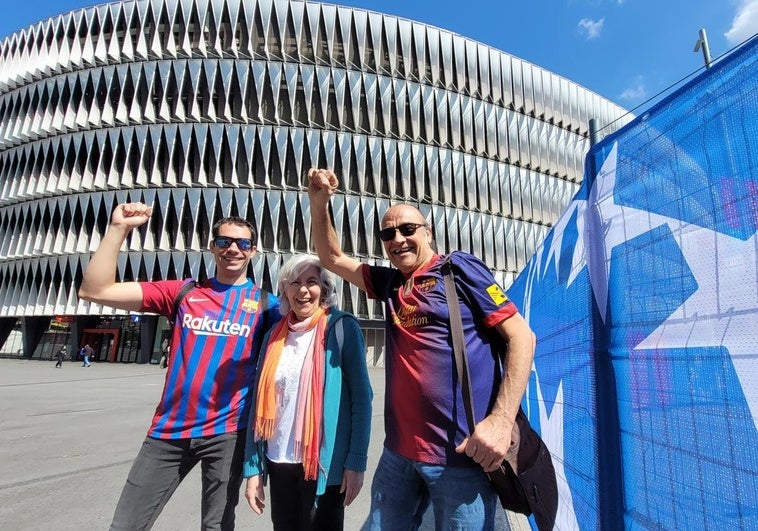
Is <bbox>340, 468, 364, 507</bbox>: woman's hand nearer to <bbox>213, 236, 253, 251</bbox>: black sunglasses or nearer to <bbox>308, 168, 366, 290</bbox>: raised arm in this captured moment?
<bbox>308, 168, 366, 290</bbox>: raised arm

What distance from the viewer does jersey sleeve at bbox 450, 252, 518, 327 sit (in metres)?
1.80

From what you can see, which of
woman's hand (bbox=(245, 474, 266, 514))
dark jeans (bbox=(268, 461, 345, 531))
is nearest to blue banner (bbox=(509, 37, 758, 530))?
dark jeans (bbox=(268, 461, 345, 531))

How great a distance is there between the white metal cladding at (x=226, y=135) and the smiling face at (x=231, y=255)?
89.7ft

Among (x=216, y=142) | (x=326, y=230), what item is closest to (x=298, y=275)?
(x=326, y=230)

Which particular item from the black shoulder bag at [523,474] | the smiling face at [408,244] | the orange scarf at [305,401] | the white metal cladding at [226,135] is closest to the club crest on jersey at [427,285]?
the smiling face at [408,244]

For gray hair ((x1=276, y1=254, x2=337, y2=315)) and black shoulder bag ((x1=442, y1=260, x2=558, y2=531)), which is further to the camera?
gray hair ((x1=276, y1=254, x2=337, y2=315))

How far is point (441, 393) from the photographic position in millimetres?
1787

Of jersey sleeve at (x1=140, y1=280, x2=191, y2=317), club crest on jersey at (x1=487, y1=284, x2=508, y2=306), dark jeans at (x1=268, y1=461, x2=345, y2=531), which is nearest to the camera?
club crest on jersey at (x1=487, y1=284, x2=508, y2=306)

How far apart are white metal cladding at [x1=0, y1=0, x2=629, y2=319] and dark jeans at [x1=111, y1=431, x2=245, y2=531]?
27619mm

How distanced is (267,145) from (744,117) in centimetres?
3326

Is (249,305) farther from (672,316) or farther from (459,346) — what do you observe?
(672,316)

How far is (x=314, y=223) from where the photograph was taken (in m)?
2.44

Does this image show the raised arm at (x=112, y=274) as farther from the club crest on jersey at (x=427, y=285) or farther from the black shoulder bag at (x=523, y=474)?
the black shoulder bag at (x=523, y=474)

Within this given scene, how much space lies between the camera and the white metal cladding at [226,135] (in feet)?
104
